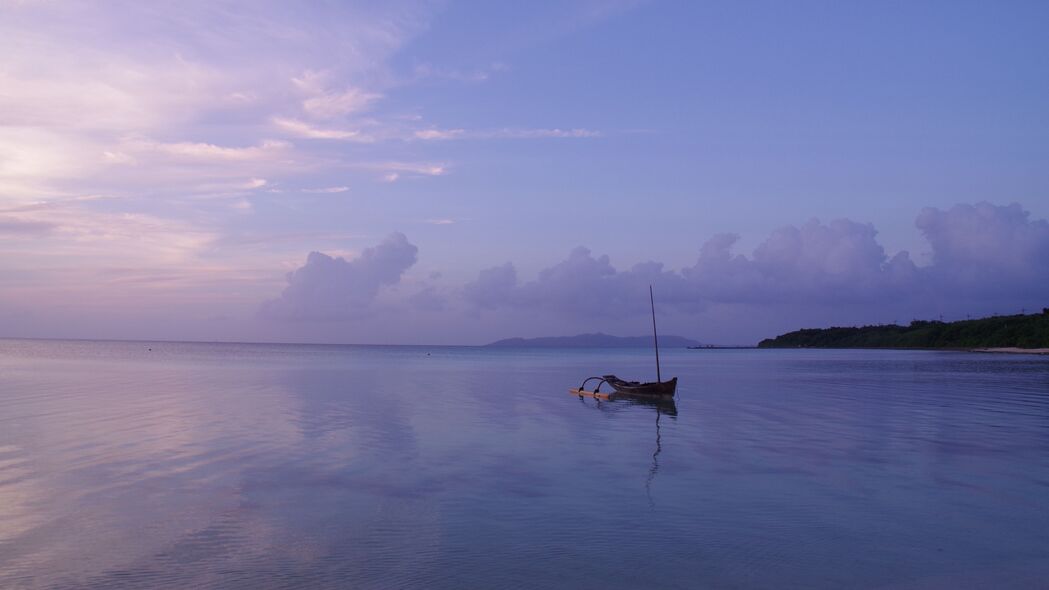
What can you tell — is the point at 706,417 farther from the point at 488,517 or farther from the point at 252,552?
the point at 252,552

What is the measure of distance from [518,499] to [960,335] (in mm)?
150438

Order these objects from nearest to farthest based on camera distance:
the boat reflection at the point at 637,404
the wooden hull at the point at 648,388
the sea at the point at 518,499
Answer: the sea at the point at 518,499, the boat reflection at the point at 637,404, the wooden hull at the point at 648,388

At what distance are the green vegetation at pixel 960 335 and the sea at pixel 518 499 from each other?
107767 millimetres

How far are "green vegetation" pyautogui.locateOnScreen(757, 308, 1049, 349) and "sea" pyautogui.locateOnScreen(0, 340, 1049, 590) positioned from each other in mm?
107767

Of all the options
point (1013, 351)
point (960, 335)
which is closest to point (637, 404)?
point (1013, 351)

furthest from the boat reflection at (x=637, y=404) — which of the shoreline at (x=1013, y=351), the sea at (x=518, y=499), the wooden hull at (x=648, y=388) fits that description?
the shoreline at (x=1013, y=351)

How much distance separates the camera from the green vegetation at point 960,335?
117 m

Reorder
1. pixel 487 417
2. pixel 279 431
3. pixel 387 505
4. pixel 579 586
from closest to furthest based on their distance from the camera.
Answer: pixel 579 586
pixel 387 505
pixel 279 431
pixel 487 417

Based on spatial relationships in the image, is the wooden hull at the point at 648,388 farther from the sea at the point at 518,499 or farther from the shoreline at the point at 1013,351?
the shoreline at the point at 1013,351

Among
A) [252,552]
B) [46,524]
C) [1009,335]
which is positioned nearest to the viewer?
[252,552]

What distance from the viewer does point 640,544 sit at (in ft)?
34.9

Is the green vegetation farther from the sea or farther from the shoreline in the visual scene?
the sea

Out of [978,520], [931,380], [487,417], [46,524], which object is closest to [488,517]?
[46,524]

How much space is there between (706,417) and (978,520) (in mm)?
16106
